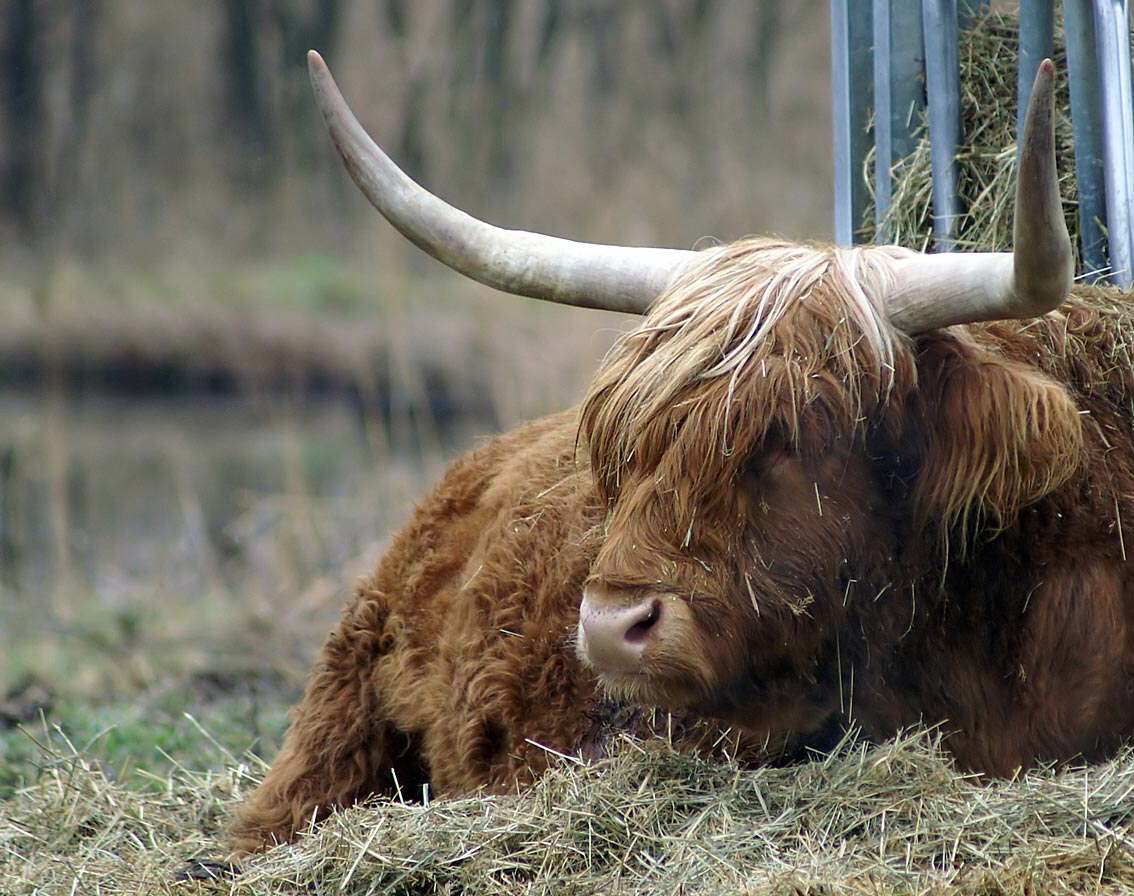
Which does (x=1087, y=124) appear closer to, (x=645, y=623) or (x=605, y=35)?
(x=645, y=623)

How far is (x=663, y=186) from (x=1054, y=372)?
21.3 feet

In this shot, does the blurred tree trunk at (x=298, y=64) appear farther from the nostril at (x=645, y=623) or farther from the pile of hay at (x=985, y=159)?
the nostril at (x=645, y=623)

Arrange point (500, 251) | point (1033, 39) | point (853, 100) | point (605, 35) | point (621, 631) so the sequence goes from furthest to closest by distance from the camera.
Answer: point (605, 35)
point (853, 100)
point (1033, 39)
point (500, 251)
point (621, 631)

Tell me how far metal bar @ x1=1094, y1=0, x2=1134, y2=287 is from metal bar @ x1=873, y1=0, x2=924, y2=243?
57 cm

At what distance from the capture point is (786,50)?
9594 millimetres

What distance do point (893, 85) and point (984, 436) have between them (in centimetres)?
160

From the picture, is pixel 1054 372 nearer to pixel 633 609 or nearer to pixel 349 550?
pixel 633 609

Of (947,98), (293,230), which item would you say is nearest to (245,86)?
(293,230)

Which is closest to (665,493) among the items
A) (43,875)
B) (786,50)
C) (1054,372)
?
(1054,372)

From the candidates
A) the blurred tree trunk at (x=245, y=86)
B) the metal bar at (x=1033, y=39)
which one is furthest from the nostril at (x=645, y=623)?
the blurred tree trunk at (x=245, y=86)

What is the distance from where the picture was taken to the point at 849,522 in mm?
2566

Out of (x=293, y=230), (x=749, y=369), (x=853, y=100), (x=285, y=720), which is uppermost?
(x=853, y=100)

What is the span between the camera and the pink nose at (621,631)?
2428mm

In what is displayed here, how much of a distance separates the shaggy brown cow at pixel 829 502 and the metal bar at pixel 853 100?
1.11 metres
